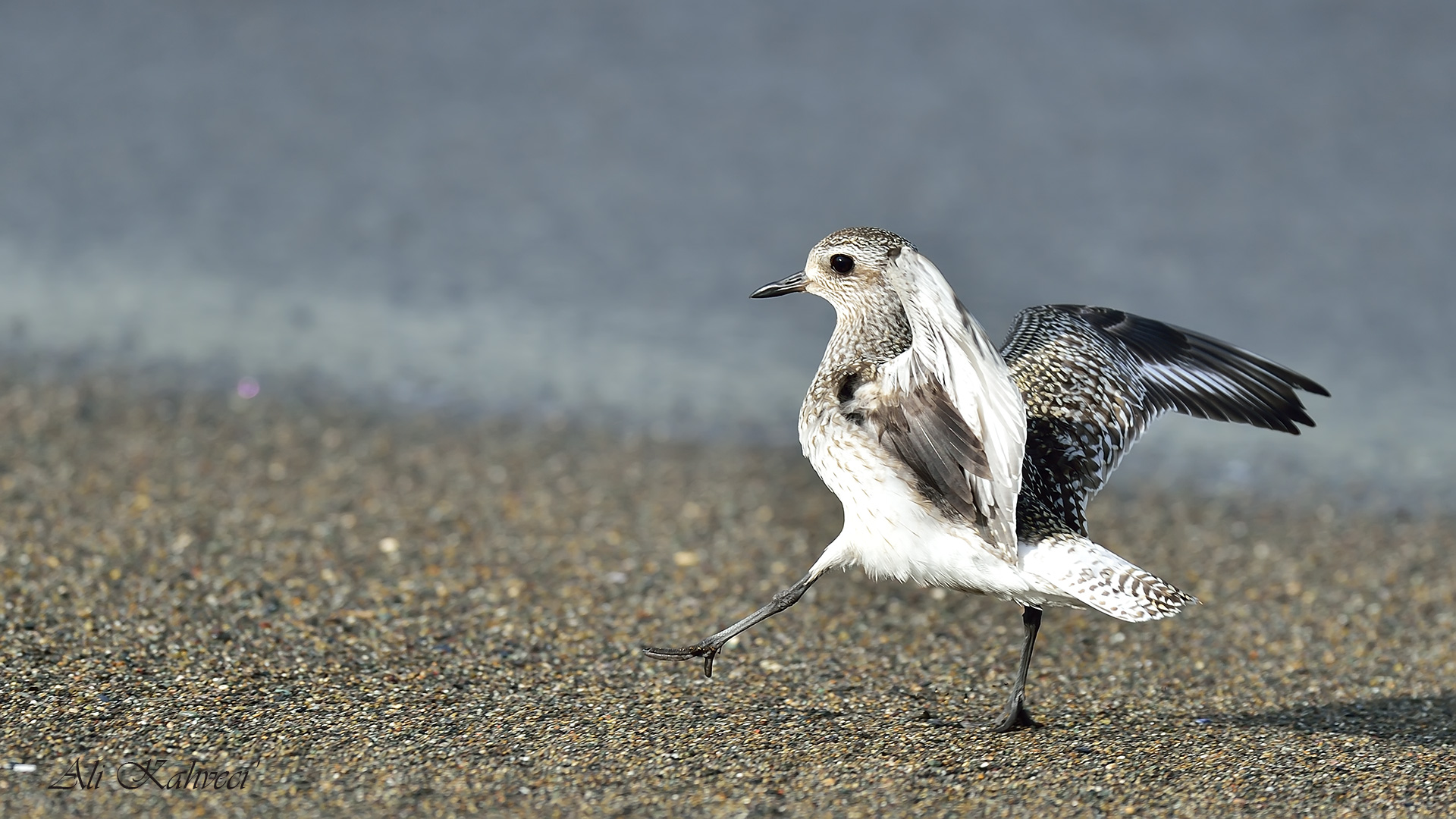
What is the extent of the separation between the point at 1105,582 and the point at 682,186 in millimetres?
7959

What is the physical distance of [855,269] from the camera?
16.2 feet

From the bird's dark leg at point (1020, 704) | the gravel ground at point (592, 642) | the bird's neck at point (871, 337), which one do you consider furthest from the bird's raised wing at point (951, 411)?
the gravel ground at point (592, 642)

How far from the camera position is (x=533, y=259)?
10.3 m

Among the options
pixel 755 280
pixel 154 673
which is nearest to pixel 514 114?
pixel 755 280

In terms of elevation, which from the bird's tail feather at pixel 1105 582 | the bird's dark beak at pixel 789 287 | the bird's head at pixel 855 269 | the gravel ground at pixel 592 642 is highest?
the bird's head at pixel 855 269

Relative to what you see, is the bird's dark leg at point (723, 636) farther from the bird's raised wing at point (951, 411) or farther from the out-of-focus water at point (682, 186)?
the out-of-focus water at point (682, 186)

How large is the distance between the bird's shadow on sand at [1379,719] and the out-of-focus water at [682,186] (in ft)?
9.24

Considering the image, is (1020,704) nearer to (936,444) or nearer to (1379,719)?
(936,444)

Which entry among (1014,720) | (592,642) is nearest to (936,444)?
(1014,720)

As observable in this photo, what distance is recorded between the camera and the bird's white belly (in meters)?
4.27

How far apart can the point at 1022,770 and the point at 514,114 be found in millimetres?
9572

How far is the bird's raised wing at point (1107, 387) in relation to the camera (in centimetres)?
488

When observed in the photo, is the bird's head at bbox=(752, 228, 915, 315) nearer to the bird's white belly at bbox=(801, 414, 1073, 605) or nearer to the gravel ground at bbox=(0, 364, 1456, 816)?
the bird's white belly at bbox=(801, 414, 1073, 605)

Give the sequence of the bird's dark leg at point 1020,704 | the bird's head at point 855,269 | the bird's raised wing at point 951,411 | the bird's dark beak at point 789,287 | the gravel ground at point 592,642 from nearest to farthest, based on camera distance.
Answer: the bird's raised wing at point 951,411, the gravel ground at point 592,642, the bird's dark leg at point 1020,704, the bird's head at point 855,269, the bird's dark beak at point 789,287
